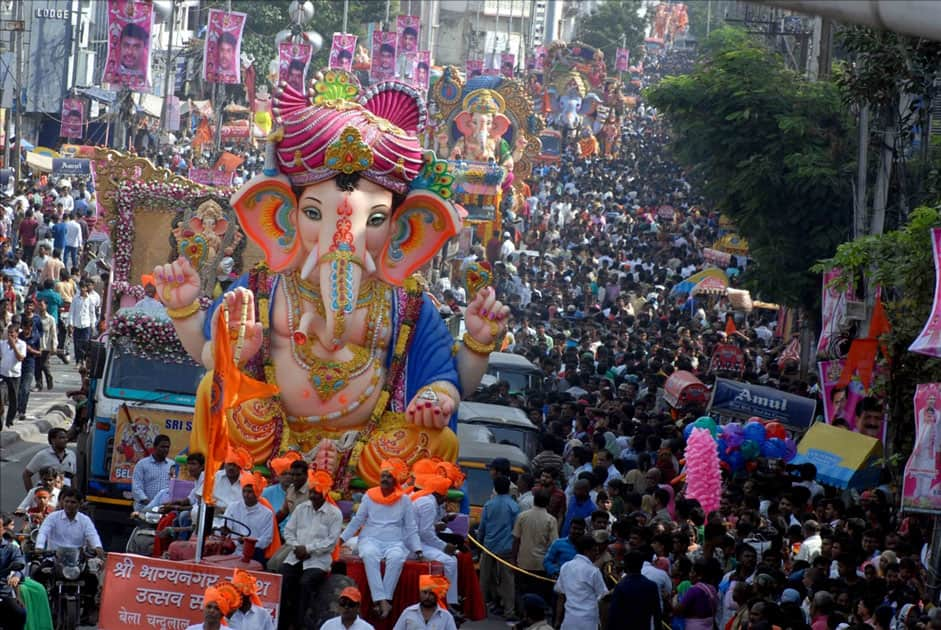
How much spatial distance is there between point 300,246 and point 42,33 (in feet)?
142

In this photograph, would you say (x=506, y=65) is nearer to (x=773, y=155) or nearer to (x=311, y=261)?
(x=773, y=155)

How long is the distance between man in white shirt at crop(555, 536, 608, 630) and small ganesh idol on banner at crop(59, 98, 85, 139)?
40.1 meters

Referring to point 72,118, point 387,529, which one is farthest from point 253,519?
point 72,118

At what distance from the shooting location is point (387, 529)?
12648 millimetres

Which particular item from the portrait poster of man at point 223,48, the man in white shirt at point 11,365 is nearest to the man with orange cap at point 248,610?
the man in white shirt at point 11,365

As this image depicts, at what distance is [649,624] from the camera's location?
12.7 m

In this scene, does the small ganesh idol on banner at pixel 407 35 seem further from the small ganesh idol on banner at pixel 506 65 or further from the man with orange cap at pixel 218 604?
the man with orange cap at pixel 218 604

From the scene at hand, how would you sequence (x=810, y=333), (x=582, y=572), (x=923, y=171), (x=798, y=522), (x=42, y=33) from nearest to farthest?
(x=582, y=572), (x=798, y=522), (x=923, y=171), (x=810, y=333), (x=42, y=33)

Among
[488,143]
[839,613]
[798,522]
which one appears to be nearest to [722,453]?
[798,522]

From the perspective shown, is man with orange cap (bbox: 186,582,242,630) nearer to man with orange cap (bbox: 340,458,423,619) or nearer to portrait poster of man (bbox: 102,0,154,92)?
man with orange cap (bbox: 340,458,423,619)

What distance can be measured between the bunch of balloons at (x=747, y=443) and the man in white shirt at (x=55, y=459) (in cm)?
577

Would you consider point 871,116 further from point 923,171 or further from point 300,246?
point 300,246

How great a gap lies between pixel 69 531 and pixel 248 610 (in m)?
2.87

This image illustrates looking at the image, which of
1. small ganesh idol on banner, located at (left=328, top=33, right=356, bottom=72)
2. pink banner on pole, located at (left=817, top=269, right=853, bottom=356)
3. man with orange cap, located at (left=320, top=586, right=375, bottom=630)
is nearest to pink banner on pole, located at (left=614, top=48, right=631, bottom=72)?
small ganesh idol on banner, located at (left=328, top=33, right=356, bottom=72)
